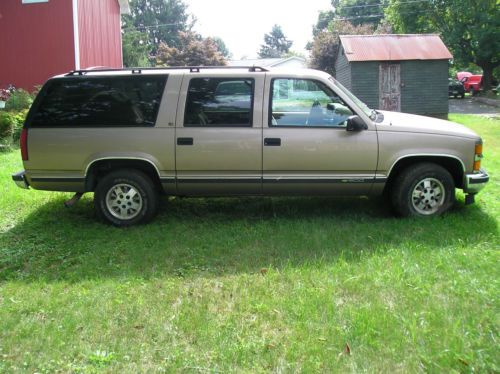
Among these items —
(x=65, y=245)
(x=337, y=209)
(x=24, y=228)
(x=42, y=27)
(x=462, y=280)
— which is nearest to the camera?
(x=462, y=280)

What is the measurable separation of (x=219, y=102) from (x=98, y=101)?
1.41 metres

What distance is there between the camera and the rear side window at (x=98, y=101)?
592 centimetres

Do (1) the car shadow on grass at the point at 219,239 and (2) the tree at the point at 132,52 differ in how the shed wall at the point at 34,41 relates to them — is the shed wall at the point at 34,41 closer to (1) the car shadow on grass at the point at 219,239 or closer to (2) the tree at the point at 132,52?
(1) the car shadow on grass at the point at 219,239

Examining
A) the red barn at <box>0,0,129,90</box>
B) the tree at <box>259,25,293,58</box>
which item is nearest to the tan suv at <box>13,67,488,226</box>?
the red barn at <box>0,0,129,90</box>

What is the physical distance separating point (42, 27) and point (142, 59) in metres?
23.6

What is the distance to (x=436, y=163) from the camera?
6035 mm

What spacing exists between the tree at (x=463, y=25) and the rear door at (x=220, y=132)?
31064mm

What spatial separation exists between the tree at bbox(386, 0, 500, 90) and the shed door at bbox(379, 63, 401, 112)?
14426 mm

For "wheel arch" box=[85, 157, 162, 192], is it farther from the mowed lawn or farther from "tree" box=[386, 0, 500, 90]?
"tree" box=[386, 0, 500, 90]

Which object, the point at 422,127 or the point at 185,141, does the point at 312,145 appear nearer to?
the point at 422,127

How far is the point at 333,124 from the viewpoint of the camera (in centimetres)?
583

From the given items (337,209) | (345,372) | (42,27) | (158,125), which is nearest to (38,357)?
(345,372)

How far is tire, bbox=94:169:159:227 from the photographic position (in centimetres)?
600

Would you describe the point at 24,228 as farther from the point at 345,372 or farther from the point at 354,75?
the point at 354,75
